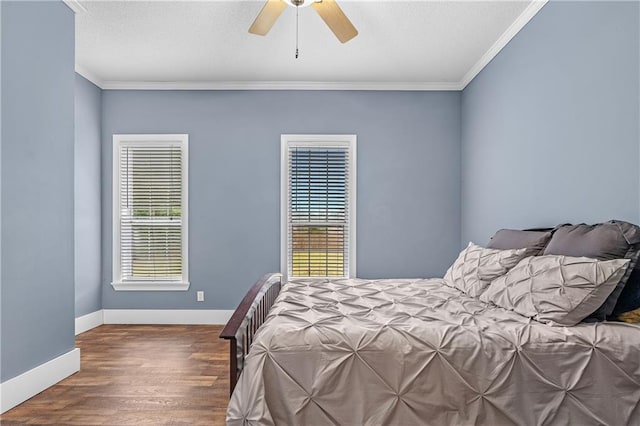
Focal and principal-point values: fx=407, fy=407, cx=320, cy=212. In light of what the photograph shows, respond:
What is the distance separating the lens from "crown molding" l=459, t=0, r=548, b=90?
118 inches

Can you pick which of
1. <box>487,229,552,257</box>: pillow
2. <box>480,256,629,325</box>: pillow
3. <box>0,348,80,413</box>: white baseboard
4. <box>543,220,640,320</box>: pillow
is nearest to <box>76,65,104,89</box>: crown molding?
<box>0,348,80,413</box>: white baseboard

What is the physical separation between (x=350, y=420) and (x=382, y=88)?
3.81 m

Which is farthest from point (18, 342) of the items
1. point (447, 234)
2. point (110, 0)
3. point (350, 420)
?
point (447, 234)

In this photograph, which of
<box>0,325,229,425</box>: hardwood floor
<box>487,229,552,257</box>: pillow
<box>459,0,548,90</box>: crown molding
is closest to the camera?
<box>0,325,229,425</box>: hardwood floor

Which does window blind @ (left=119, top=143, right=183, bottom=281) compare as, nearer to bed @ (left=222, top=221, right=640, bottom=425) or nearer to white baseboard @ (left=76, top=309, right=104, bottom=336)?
white baseboard @ (left=76, top=309, right=104, bottom=336)

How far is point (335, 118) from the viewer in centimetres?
473

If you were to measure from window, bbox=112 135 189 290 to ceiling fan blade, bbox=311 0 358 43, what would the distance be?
254cm

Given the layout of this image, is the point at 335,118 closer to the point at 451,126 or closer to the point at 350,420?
the point at 451,126

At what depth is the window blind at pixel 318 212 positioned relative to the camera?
475 centimetres

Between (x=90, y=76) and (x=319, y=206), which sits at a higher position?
(x=90, y=76)

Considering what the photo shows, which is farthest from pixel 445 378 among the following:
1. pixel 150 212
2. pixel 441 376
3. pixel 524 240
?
pixel 150 212

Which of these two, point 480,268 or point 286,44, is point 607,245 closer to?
point 480,268

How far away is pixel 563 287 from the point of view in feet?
6.31

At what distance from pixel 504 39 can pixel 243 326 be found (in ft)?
10.6
